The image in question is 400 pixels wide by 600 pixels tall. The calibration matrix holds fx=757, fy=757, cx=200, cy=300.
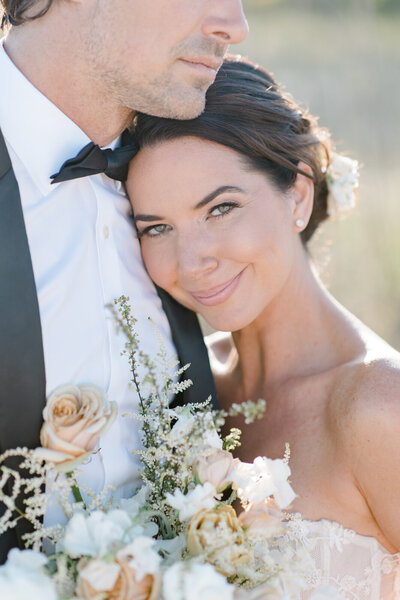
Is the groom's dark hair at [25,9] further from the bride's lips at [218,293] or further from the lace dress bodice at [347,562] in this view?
the lace dress bodice at [347,562]

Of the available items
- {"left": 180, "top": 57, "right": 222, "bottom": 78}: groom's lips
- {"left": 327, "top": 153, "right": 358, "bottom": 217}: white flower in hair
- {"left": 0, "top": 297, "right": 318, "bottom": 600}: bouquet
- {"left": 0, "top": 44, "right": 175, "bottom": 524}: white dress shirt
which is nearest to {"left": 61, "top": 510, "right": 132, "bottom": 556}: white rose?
{"left": 0, "top": 297, "right": 318, "bottom": 600}: bouquet

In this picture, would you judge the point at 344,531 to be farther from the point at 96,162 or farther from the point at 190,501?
the point at 96,162

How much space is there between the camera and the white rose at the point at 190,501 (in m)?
1.99

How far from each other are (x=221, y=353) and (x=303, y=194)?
1092 millimetres

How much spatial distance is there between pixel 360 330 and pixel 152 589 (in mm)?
1562

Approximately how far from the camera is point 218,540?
1917 millimetres

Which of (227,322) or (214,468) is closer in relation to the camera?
(214,468)

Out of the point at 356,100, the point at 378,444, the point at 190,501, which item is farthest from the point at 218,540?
the point at 356,100

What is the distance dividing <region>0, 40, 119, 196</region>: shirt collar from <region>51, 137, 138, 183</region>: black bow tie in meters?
0.06

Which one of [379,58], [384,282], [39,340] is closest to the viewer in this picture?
[39,340]

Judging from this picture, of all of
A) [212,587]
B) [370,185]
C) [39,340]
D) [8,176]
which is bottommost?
[370,185]

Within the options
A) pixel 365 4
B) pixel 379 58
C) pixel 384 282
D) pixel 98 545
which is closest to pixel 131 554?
pixel 98 545

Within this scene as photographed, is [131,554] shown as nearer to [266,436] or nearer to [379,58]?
[266,436]

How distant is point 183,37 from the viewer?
2.59 metres
